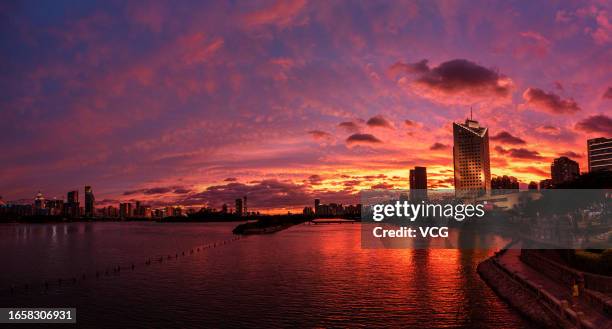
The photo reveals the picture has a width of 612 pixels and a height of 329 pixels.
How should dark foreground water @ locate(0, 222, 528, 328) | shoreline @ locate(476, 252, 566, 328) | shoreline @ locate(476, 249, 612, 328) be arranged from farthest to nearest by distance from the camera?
dark foreground water @ locate(0, 222, 528, 328) < shoreline @ locate(476, 252, 566, 328) < shoreline @ locate(476, 249, 612, 328)

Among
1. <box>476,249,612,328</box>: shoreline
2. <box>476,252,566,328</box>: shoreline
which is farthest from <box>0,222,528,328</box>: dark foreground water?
<box>476,249,612,328</box>: shoreline

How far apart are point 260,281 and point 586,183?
38.3 metres

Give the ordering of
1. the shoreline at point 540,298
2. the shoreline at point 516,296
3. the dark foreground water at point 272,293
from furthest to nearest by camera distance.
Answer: the dark foreground water at point 272,293
the shoreline at point 516,296
the shoreline at point 540,298

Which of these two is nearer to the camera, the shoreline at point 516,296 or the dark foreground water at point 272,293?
the shoreline at point 516,296

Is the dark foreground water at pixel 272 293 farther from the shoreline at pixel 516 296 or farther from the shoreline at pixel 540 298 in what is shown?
the shoreline at pixel 540 298

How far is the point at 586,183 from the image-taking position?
2026 inches

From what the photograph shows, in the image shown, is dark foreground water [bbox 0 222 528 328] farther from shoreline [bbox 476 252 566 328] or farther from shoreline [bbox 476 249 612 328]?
shoreline [bbox 476 249 612 328]

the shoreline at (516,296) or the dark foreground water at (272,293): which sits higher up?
the shoreline at (516,296)

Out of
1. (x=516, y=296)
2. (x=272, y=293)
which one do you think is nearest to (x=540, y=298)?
(x=516, y=296)

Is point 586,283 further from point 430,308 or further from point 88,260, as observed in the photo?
point 88,260

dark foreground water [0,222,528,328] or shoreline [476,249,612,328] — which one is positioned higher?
shoreline [476,249,612,328]

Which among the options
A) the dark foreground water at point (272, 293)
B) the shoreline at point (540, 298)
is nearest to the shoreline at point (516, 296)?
the shoreline at point (540, 298)

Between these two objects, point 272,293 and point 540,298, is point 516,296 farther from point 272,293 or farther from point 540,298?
point 272,293

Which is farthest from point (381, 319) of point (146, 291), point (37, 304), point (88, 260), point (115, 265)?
point (88, 260)
